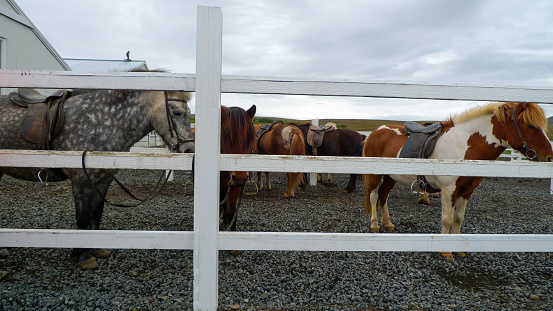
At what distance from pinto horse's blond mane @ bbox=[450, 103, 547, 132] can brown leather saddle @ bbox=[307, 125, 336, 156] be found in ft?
17.0

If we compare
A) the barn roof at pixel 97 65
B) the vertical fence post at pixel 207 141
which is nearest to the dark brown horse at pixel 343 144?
the vertical fence post at pixel 207 141

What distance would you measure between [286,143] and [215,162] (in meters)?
6.13

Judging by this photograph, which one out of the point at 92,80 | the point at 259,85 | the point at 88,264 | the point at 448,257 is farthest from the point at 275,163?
the point at 448,257

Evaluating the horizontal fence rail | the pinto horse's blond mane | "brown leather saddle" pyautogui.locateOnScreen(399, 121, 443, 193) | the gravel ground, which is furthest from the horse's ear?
the pinto horse's blond mane

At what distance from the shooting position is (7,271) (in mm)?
2748

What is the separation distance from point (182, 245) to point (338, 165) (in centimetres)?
101

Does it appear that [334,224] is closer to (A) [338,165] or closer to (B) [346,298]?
(B) [346,298]

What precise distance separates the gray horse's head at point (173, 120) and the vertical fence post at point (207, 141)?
1.15 metres

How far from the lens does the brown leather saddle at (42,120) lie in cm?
278

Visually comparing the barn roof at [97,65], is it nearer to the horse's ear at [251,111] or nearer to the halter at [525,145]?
the horse's ear at [251,111]

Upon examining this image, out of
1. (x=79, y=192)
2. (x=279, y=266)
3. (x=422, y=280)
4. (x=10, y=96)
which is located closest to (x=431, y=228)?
(x=422, y=280)

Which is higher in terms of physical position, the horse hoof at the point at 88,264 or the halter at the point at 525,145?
the halter at the point at 525,145

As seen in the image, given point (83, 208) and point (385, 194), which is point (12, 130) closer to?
point (83, 208)

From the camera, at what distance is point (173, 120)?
288 centimetres
